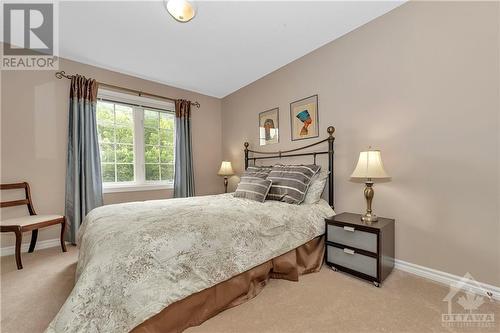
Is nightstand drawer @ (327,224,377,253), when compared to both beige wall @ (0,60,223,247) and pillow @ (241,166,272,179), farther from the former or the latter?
beige wall @ (0,60,223,247)

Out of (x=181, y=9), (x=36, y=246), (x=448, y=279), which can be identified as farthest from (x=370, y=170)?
(x=36, y=246)

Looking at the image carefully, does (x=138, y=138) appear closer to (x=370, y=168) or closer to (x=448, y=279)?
(x=370, y=168)

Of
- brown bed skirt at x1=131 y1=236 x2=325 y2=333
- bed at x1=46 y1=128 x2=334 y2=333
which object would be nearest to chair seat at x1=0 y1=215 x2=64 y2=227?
bed at x1=46 y1=128 x2=334 y2=333

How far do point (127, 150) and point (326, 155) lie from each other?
302cm

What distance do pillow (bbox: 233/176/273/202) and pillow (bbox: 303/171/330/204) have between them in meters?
0.45

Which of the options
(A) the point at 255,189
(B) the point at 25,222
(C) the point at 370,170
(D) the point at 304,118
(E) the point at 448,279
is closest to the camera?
(E) the point at 448,279

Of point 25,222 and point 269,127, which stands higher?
point 269,127

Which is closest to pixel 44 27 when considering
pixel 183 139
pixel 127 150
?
pixel 127 150

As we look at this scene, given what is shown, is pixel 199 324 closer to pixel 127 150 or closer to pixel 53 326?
pixel 53 326

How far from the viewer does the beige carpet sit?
131 centimetres

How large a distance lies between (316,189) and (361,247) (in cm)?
75

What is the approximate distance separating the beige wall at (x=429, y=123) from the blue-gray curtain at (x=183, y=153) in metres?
2.44

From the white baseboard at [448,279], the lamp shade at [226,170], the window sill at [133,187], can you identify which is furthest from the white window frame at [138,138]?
the white baseboard at [448,279]

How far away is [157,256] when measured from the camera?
3.97 feet
